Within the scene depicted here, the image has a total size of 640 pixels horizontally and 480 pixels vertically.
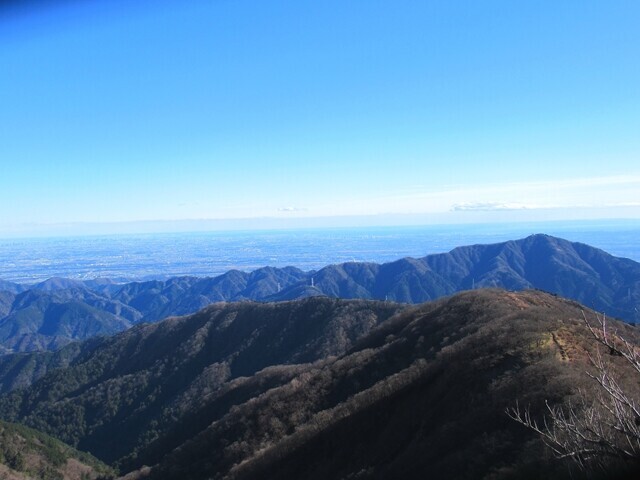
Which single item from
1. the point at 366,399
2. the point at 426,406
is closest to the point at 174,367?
the point at 366,399

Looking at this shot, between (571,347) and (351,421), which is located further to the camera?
(351,421)

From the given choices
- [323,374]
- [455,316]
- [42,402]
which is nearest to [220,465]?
[323,374]

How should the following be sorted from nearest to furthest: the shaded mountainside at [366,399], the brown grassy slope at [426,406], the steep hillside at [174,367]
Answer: the brown grassy slope at [426,406] < the shaded mountainside at [366,399] < the steep hillside at [174,367]

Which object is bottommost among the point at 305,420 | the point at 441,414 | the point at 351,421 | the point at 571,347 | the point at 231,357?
the point at 231,357

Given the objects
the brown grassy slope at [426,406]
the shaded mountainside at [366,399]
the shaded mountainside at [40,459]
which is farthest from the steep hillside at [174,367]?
the brown grassy slope at [426,406]

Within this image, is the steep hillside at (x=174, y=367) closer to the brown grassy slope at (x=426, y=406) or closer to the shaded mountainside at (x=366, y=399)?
the shaded mountainside at (x=366, y=399)

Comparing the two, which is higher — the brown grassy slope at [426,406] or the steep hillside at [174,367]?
the brown grassy slope at [426,406]

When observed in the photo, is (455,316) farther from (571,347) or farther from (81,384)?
(81,384)
